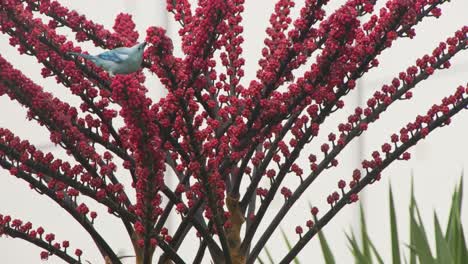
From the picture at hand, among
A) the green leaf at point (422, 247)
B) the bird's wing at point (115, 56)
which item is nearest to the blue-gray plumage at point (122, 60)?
the bird's wing at point (115, 56)

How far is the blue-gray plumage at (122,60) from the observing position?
0.68 meters

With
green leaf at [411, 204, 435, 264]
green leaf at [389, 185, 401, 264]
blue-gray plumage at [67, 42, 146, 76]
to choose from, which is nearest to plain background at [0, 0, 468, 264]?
green leaf at [389, 185, 401, 264]

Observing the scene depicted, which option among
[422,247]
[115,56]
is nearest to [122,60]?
[115,56]

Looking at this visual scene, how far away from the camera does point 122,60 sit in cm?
68

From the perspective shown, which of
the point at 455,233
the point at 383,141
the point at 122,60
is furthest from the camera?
the point at 383,141

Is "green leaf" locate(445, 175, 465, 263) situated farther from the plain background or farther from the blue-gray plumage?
the plain background

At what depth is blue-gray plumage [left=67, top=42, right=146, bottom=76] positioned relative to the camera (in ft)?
2.22

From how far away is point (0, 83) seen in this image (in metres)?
0.69

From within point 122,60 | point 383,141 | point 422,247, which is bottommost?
point 422,247

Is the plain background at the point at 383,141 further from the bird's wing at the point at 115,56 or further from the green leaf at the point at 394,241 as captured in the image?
the bird's wing at the point at 115,56

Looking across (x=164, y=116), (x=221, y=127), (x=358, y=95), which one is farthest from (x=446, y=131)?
(x=164, y=116)

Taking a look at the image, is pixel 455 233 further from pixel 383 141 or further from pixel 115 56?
pixel 383 141

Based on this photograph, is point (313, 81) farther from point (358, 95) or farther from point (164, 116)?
point (358, 95)

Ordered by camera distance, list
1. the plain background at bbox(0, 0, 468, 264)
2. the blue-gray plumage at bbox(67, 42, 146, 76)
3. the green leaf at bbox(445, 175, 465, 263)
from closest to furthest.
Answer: the blue-gray plumage at bbox(67, 42, 146, 76) → the green leaf at bbox(445, 175, 465, 263) → the plain background at bbox(0, 0, 468, 264)
